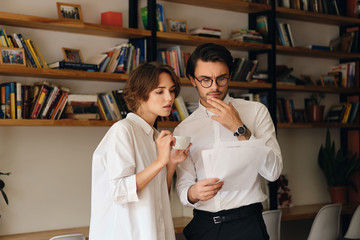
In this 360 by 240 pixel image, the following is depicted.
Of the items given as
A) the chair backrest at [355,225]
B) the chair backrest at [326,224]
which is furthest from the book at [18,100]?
the chair backrest at [355,225]

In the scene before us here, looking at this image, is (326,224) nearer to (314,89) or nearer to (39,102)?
(314,89)

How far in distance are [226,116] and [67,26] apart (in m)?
1.83

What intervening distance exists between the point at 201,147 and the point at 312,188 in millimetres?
3199

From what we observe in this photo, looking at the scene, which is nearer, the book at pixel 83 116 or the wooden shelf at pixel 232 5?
the book at pixel 83 116

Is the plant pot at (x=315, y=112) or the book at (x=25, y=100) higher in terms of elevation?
the book at (x=25, y=100)

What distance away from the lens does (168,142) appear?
194 centimetres

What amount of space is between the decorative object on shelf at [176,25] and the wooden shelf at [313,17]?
104 centimetres

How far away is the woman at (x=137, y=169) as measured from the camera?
1919mm

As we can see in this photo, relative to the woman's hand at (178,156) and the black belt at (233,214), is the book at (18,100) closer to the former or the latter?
the woman's hand at (178,156)

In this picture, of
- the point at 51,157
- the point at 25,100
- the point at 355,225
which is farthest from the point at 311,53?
the point at 25,100

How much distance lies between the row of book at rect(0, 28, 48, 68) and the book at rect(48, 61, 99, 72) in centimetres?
8

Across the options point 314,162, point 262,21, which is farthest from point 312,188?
point 262,21

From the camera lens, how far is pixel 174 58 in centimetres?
409

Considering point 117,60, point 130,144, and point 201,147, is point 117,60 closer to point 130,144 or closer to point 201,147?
point 201,147
